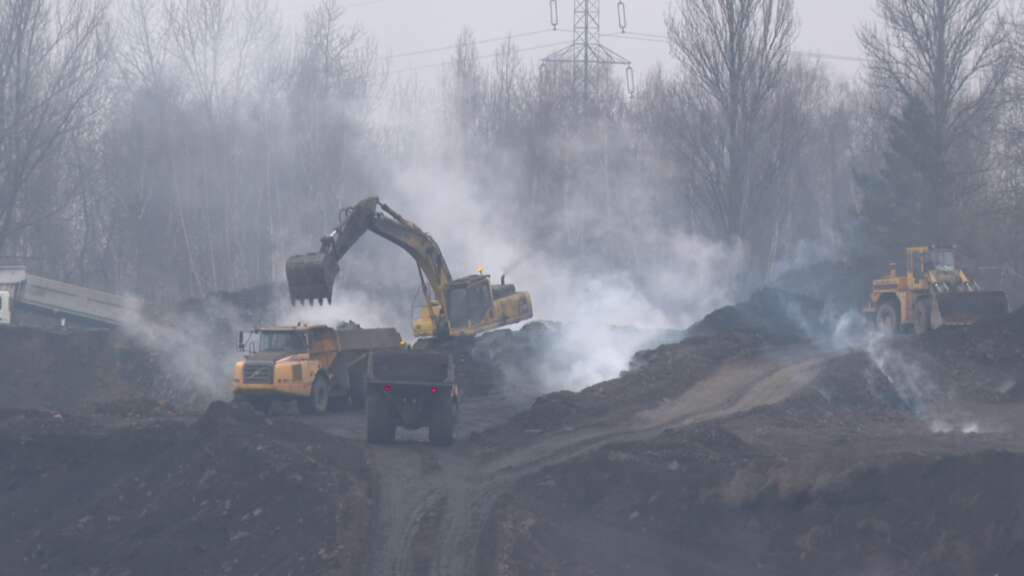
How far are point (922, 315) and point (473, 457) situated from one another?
18835 millimetres

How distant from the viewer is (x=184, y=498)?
16.7 metres

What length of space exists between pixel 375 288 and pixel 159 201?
11392 millimetres

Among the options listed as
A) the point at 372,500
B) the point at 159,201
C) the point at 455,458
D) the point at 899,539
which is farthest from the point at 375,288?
the point at 899,539

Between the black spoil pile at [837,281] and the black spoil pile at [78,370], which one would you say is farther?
the black spoil pile at [837,281]

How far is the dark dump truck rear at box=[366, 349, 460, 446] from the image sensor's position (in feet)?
67.5

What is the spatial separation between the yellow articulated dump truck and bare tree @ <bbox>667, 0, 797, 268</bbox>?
23710 millimetres

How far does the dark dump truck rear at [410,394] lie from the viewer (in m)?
20.6

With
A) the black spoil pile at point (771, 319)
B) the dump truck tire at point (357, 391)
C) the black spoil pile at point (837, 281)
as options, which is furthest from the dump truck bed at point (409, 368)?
the black spoil pile at point (837, 281)

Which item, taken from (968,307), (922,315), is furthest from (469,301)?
(968,307)

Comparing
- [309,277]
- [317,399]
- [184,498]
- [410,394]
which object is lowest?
[184,498]

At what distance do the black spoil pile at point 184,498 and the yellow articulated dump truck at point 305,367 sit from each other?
3.67 meters

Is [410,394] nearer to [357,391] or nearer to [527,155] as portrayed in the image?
[357,391]

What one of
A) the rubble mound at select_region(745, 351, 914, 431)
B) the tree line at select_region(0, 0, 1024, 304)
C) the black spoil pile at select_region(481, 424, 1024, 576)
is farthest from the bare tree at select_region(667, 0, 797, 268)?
the black spoil pile at select_region(481, 424, 1024, 576)

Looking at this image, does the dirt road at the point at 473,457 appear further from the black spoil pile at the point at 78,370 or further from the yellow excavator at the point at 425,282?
the black spoil pile at the point at 78,370
